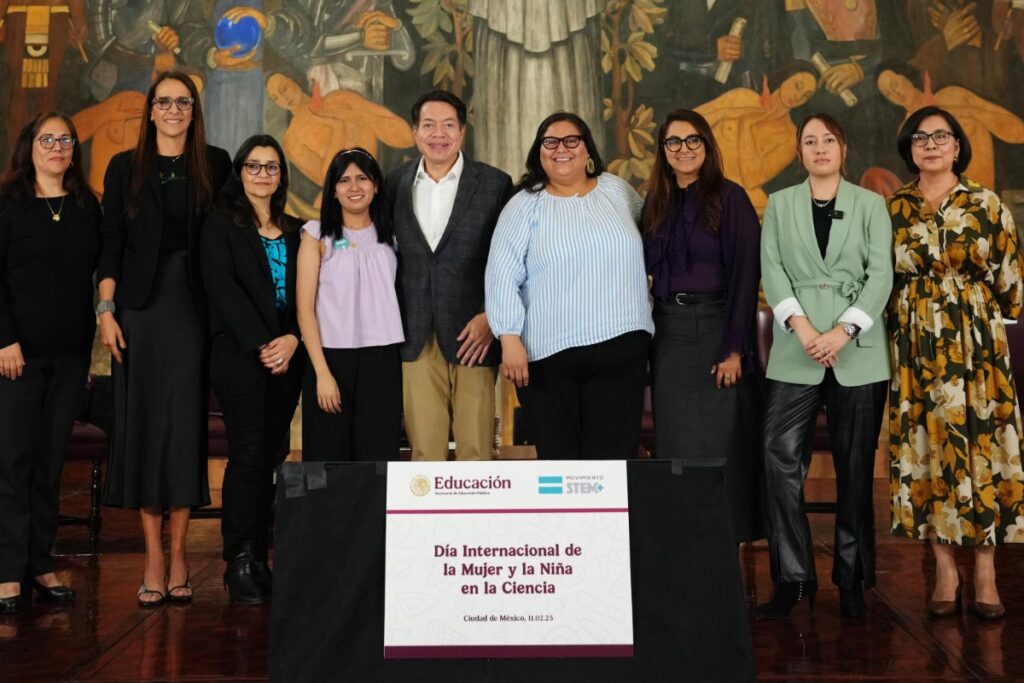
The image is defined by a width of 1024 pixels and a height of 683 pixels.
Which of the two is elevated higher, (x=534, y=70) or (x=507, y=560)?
(x=534, y=70)

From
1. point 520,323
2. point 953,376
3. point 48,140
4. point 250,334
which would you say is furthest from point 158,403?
point 953,376

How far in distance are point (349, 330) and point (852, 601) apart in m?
2.00

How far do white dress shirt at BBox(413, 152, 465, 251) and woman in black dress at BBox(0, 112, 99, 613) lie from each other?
51.6 inches

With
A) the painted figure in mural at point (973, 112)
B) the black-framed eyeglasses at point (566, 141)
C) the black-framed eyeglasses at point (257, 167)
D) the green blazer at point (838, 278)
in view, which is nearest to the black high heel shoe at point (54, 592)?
the black-framed eyeglasses at point (257, 167)

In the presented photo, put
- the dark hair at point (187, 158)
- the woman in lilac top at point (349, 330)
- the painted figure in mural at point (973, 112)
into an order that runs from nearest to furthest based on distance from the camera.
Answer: the woman in lilac top at point (349, 330) → the dark hair at point (187, 158) → the painted figure in mural at point (973, 112)

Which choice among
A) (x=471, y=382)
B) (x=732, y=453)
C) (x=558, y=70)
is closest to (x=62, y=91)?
(x=558, y=70)

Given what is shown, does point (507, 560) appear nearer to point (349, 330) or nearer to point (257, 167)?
point (349, 330)

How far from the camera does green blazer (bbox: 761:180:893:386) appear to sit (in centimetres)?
352

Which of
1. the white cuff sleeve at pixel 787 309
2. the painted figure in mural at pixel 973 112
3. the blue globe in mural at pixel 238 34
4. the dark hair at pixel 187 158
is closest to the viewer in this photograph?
the white cuff sleeve at pixel 787 309

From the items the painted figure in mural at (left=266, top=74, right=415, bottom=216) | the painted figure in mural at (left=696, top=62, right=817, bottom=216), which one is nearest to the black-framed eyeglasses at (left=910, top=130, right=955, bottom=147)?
the painted figure in mural at (left=696, top=62, right=817, bottom=216)

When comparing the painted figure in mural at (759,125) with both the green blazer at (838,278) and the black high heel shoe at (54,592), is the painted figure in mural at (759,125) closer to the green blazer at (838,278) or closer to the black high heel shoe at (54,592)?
the green blazer at (838,278)

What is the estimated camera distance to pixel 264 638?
3.36 m

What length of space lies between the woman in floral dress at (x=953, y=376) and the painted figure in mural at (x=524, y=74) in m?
4.55

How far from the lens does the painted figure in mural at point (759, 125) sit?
26.3 feet
